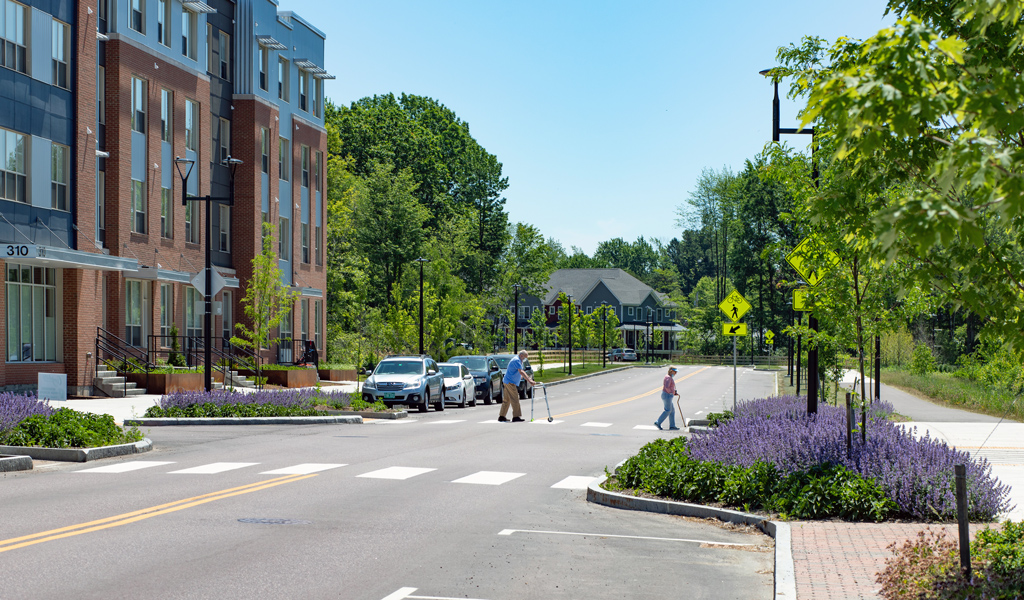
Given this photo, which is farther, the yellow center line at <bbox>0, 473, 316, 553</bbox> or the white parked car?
the white parked car

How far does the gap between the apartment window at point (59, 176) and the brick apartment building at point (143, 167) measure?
0.05 m

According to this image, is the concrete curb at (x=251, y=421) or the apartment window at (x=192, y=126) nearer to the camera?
the concrete curb at (x=251, y=421)

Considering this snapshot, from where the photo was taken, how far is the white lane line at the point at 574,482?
1396 centimetres

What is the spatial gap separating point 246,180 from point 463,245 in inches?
1611

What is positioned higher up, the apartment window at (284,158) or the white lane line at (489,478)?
the apartment window at (284,158)

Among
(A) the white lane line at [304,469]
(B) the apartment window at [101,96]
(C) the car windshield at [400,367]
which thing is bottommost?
(A) the white lane line at [304,469]

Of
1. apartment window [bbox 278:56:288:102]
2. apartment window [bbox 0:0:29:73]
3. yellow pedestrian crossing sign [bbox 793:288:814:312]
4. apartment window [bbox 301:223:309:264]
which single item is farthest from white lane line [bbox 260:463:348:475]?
apartment window [bbox 301:223:309:264]

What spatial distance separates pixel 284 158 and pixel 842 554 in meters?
43.3

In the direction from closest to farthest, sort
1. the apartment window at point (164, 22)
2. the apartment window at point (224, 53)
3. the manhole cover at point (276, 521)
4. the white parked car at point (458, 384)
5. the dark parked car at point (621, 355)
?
the manhole cover at point (276, 521) < the white parked car at point (458, 384) < the apartment window at point (164, 22) < the apartment window at point (224, 53) < the dark parked car at point (621, 355)

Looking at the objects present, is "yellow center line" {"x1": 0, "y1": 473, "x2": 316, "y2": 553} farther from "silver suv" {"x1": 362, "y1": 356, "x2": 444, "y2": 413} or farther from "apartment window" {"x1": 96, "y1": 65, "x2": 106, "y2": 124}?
"apartment window" {"x1": 96, "y1": 65, "x2": 106, "y2": 124}

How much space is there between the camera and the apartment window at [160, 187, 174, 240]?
38344 millimetres

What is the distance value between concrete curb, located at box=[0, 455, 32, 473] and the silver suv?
14.8m

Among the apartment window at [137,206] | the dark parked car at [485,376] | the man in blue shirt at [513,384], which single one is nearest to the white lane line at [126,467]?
the man in blue shirt at [513,384]

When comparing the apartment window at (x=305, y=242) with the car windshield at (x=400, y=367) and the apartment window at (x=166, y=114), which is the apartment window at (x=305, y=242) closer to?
the apartment window at (x=166, y=114)
